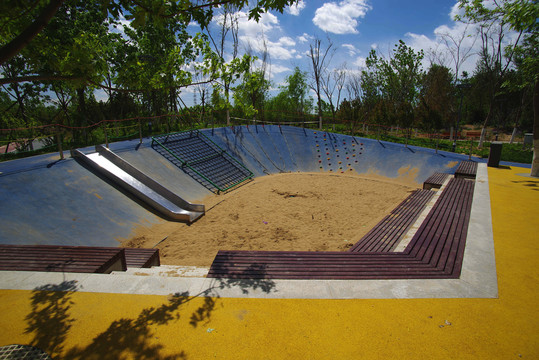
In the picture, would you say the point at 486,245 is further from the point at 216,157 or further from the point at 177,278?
the point at 216,157

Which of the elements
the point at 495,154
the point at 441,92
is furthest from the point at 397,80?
the point at 495,154

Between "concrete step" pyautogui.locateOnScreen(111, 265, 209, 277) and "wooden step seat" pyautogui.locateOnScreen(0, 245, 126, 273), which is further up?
"wooden step seat" pyautogui.locateOnScreen(0, 245, 126, 273)

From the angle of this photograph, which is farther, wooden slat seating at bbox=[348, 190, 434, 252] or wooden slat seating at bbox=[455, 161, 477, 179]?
wooden slat seating at bbox=[455, 161, 477, 179]

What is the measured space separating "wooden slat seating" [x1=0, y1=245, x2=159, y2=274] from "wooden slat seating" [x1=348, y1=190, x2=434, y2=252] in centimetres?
479

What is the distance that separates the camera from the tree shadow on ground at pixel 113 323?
2.67 metres

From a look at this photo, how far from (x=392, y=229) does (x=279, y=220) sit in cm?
391

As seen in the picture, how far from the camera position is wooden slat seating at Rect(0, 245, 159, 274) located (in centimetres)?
411

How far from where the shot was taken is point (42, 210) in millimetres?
7066

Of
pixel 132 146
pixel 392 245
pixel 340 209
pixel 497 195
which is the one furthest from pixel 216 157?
pixel 497 195

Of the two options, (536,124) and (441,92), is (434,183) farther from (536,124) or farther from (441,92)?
(441,92)

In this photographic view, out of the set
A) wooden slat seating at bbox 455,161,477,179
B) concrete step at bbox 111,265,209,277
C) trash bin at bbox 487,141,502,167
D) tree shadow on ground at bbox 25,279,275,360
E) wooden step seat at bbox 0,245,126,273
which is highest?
trash bin at bbox 487,141,502,167

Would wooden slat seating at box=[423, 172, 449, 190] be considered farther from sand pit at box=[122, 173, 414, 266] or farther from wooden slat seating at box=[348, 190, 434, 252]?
wooden slat seating at box=[348, 190, 434, 252]

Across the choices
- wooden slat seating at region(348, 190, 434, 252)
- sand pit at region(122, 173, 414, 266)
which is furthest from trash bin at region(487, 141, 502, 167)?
wooden slat seating at region(348, 190, 434, 252)

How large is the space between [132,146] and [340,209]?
964 centimetres
